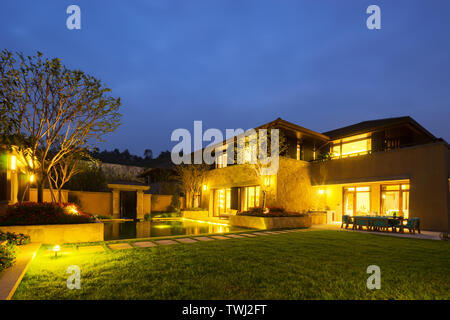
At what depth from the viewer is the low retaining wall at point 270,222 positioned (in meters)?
11.9

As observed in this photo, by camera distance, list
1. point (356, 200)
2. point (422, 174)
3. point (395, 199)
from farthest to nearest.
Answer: point (356, 200) → point (395, 199) → point (422, 174)

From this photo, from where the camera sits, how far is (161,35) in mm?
120500

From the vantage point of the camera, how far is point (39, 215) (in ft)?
25.5

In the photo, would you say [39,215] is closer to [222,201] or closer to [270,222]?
[270,222]

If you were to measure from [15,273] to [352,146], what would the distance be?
18.4 metres

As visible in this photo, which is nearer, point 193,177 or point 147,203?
point 147,203

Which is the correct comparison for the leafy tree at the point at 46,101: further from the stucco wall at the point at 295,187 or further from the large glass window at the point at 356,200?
the large glass window at the point at 356,200

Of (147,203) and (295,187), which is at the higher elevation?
(295,187)

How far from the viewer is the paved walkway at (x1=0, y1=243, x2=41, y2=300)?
3.50 metres

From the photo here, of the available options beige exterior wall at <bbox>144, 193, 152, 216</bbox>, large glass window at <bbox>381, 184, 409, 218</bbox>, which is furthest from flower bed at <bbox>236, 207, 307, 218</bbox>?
beige exterior wall at <bbox>144, 193, 152, 216</bbox>

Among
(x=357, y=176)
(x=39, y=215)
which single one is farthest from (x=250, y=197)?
(x=39, y=215)

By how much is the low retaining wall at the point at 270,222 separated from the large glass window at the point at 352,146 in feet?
21.9

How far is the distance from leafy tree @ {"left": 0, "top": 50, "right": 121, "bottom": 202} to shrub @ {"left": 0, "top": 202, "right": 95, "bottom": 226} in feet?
3.25
